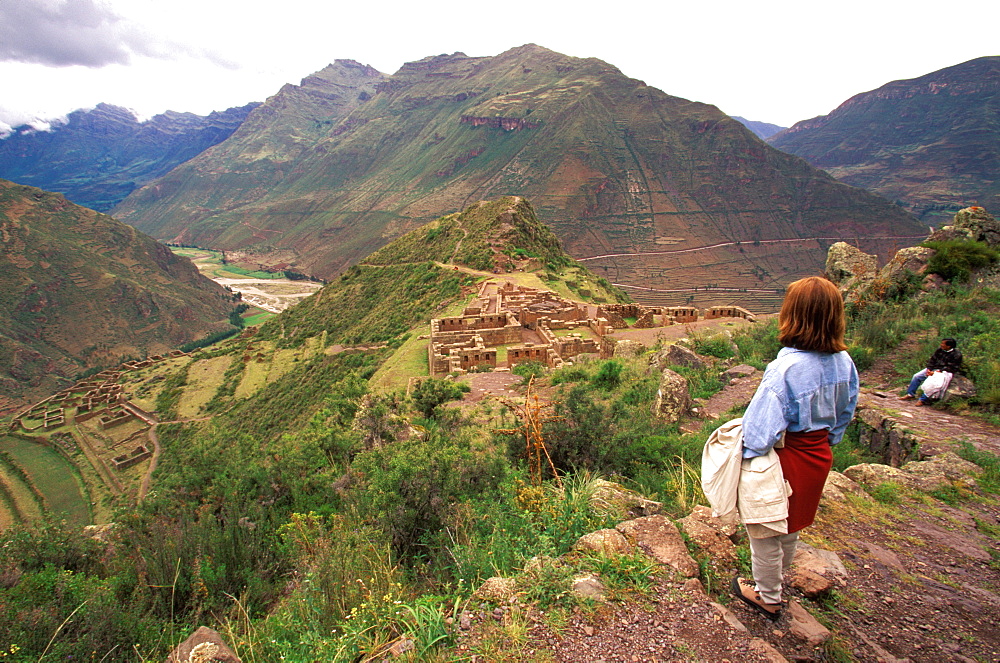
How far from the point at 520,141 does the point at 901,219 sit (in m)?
111

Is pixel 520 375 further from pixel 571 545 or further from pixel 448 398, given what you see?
pixel 571 545

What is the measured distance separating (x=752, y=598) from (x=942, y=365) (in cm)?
747

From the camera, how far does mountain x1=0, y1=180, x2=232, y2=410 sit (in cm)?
6638

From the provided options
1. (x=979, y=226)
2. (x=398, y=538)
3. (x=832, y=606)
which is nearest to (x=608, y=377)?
(x=398, y=538)

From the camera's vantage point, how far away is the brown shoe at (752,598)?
10.9 feet

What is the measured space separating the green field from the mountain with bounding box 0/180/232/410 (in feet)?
78.3

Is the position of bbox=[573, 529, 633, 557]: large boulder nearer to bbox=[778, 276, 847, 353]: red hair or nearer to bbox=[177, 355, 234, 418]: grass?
bbox=[778, 276, 847, 353]: red hair

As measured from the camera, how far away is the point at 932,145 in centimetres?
15000

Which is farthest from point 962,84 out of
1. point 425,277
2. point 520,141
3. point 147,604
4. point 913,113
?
point 147,604

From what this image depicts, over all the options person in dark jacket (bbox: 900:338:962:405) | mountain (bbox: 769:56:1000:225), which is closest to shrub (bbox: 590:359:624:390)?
person in dark jacket (bbox: 900:338:962:405)

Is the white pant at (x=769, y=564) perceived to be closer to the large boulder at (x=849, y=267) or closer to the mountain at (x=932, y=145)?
the large boulder at (x=849, y=267)

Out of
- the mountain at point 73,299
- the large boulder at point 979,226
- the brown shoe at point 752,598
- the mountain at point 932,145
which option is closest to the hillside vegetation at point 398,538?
the brown shoe at point 752,598

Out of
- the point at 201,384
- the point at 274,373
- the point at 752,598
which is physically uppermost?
the point at 752,598

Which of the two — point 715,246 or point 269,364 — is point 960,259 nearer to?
point 269,364
